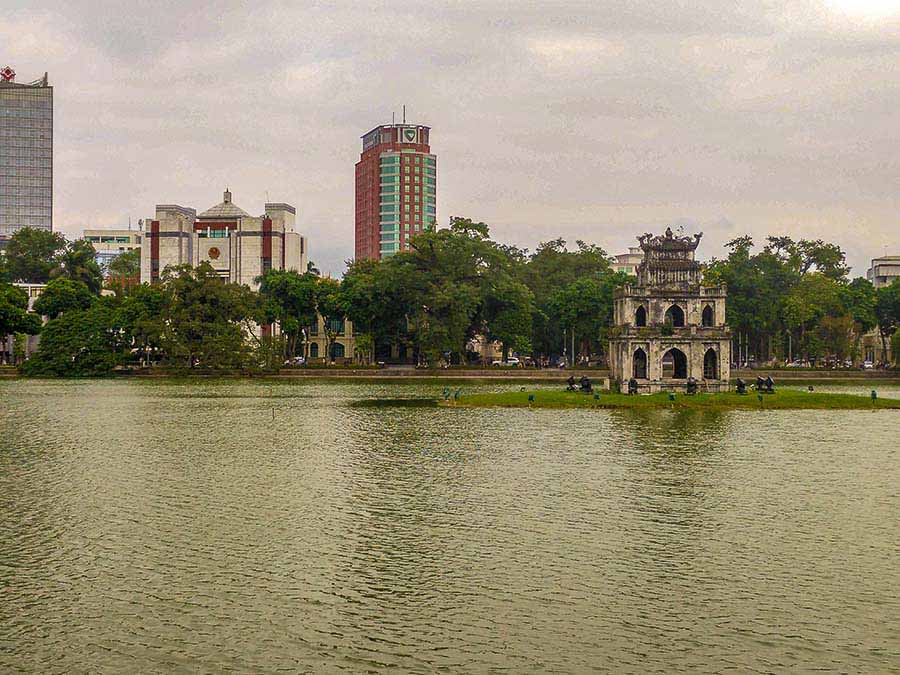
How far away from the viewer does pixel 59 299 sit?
124312 mm

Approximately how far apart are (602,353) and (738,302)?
23360mm

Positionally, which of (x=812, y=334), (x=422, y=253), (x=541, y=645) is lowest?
(x=541, y=645)

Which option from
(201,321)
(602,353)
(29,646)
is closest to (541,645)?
(29,646)

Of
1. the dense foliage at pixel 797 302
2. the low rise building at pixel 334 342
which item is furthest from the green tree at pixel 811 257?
the low rise building at pixel 334 342

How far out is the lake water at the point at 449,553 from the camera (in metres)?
19.7

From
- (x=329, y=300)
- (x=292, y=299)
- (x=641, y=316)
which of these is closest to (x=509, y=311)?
(x=329, y=300)

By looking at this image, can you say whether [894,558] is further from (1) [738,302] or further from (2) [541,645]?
(1) [738,302]

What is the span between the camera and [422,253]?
118m

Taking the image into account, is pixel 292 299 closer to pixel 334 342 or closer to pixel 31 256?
pixel 334 342

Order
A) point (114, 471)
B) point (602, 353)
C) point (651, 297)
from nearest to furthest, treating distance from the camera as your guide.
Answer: point (114, 471) → point (651, 297) → point (602, 353)

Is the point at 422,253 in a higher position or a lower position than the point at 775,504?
higher

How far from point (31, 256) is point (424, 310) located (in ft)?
262

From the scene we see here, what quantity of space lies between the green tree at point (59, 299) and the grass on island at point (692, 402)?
68.9 metres

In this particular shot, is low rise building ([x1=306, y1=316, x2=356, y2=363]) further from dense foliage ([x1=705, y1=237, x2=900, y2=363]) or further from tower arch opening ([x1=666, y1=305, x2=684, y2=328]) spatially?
tower arch opening ([x1=666, y1=305, x2=684, y2=328])
